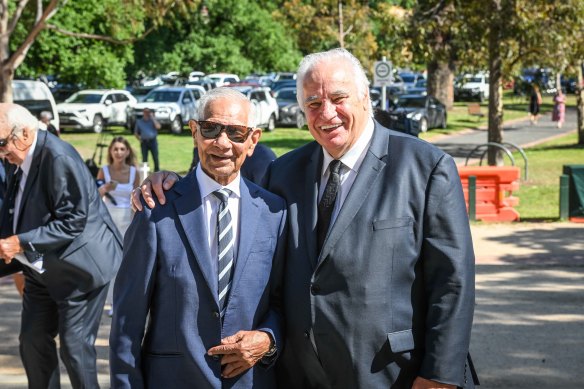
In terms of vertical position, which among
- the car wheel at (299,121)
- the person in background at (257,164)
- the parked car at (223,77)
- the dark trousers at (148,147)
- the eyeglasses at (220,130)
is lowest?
the car wheel at (299,121)

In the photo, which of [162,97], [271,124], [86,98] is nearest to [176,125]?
[162,97]

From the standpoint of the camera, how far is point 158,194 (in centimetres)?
362

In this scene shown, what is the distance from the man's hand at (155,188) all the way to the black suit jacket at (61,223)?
1772 mm

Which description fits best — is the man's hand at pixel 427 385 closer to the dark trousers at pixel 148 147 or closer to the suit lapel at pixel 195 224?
the suit lapel at pixel 195 224

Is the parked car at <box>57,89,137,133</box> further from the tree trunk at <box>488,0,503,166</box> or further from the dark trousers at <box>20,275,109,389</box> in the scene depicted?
the dark trousers at <box>20,275,109,389</box>

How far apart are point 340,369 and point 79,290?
2439 millimetres

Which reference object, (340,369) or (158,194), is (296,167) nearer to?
(158,194)

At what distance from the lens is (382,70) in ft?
80.0

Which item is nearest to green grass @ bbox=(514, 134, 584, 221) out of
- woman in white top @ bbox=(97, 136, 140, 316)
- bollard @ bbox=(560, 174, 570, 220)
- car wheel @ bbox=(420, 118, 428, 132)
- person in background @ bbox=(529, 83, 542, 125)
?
bollard @ bbox=(560, 174, 570, 220)

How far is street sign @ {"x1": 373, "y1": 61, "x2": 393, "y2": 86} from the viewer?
2425cm

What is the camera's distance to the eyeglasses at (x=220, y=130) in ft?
11.6

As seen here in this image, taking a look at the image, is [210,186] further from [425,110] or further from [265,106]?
[425,110]

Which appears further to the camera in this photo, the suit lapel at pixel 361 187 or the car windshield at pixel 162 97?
the car windshield at pixel 162 97

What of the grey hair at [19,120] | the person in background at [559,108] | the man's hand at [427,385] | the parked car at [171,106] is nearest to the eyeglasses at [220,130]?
the man's hand at [427,385]
